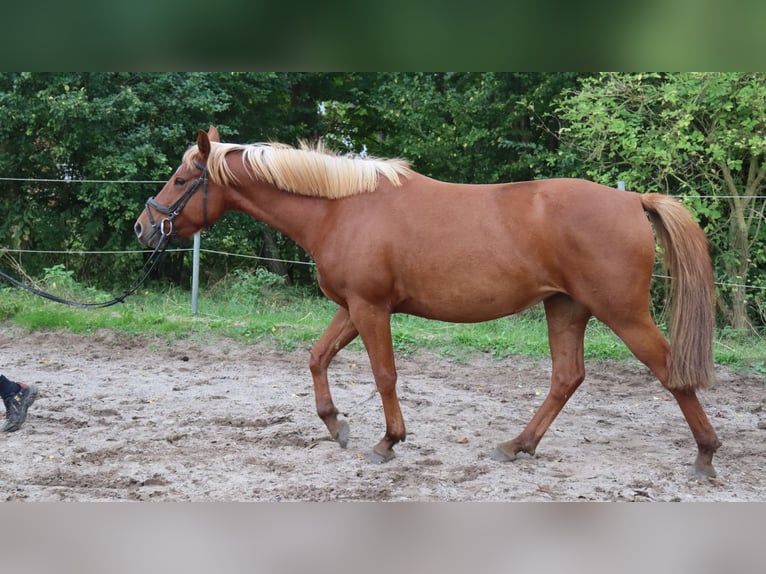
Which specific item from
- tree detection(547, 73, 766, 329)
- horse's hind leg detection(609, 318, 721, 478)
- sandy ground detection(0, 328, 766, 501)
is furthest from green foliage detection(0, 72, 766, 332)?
horse's hind leg detection(609, 318, 721, 478)

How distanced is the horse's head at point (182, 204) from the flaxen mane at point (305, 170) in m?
0.06

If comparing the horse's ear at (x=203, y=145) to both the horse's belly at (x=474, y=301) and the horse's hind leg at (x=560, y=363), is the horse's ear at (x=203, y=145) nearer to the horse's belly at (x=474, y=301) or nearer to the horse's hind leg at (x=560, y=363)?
the horse's belly at (x=474, y=301)

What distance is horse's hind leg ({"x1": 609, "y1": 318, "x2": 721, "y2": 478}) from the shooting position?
4.07 metres

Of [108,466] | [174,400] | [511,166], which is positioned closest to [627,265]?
[108,466]

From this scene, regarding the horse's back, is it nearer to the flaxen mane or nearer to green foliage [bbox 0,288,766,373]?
the flaxen mane

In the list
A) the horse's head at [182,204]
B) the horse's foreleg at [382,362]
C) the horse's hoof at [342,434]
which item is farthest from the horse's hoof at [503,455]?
the horse's head at [182,204]

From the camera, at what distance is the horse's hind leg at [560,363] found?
14.9 ft

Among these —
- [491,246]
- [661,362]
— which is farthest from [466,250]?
[661,362]

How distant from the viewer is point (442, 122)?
13.3m

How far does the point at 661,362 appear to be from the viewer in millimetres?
4090

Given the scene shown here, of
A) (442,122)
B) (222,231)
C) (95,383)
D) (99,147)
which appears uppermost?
(442,122)
